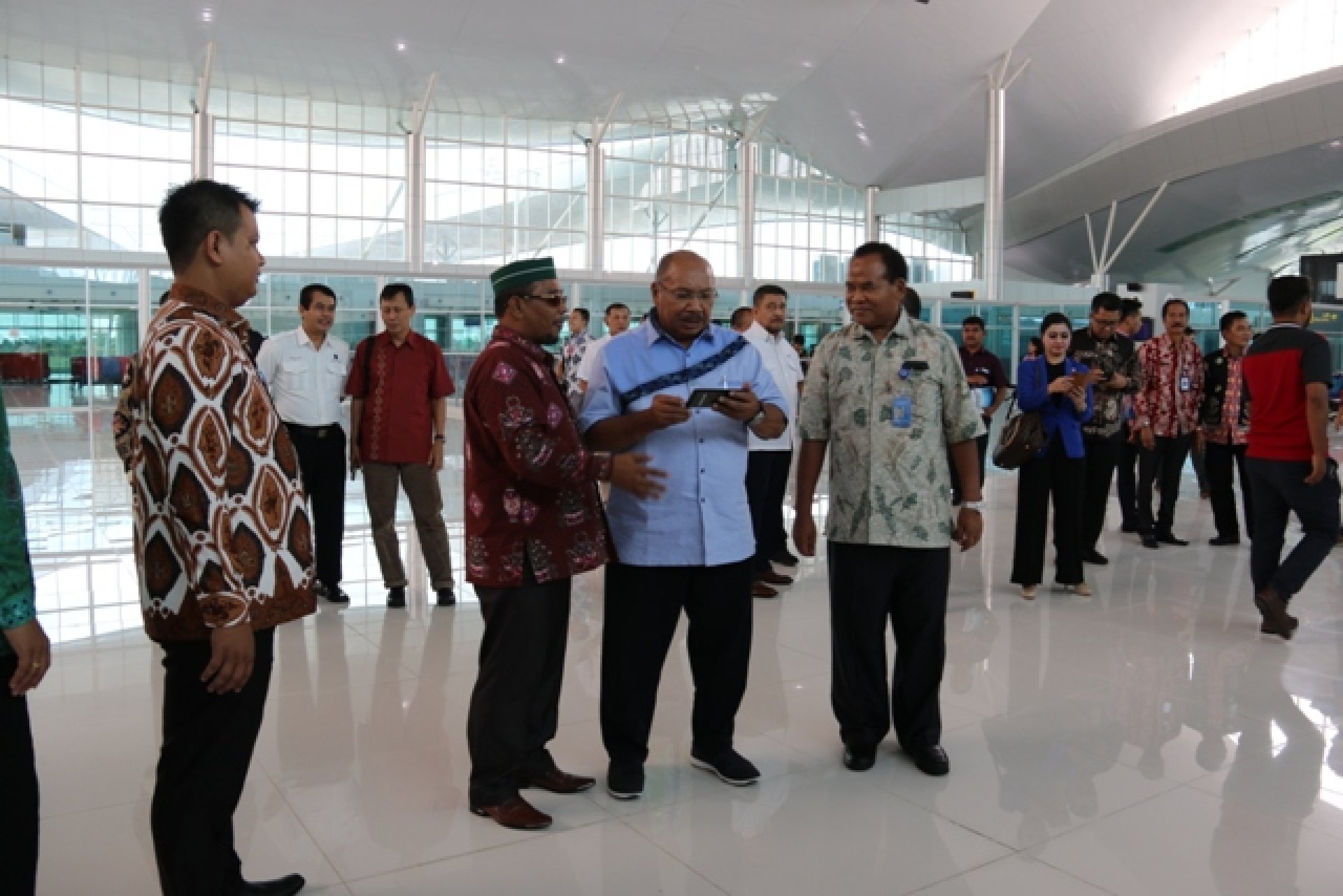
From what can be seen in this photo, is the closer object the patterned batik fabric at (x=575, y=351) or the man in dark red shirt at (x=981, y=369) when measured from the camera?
the man in dark red shirt at (x=981, y=369)

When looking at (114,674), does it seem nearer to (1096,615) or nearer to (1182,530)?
(1096,615)

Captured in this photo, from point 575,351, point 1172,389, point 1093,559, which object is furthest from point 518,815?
point 575,351

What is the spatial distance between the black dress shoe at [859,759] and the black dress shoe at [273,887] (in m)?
1.62

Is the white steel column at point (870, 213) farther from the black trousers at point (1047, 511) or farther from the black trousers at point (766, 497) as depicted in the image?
the black trousers at point (1047, 511)

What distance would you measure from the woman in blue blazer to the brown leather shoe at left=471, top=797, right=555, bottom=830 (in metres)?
3.65

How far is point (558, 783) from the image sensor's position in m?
3.10

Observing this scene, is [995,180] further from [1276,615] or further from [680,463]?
[680,463]

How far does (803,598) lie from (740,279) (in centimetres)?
2373

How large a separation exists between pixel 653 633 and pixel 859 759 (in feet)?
2.62

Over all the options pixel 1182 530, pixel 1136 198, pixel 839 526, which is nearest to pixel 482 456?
pixel 839 526

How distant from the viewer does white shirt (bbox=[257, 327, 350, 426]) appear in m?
5.36

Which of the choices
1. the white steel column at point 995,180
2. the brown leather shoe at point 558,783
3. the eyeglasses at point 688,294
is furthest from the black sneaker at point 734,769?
the white steel column at point 995,180

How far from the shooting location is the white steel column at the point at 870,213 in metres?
31.8

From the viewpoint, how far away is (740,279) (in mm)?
28766
